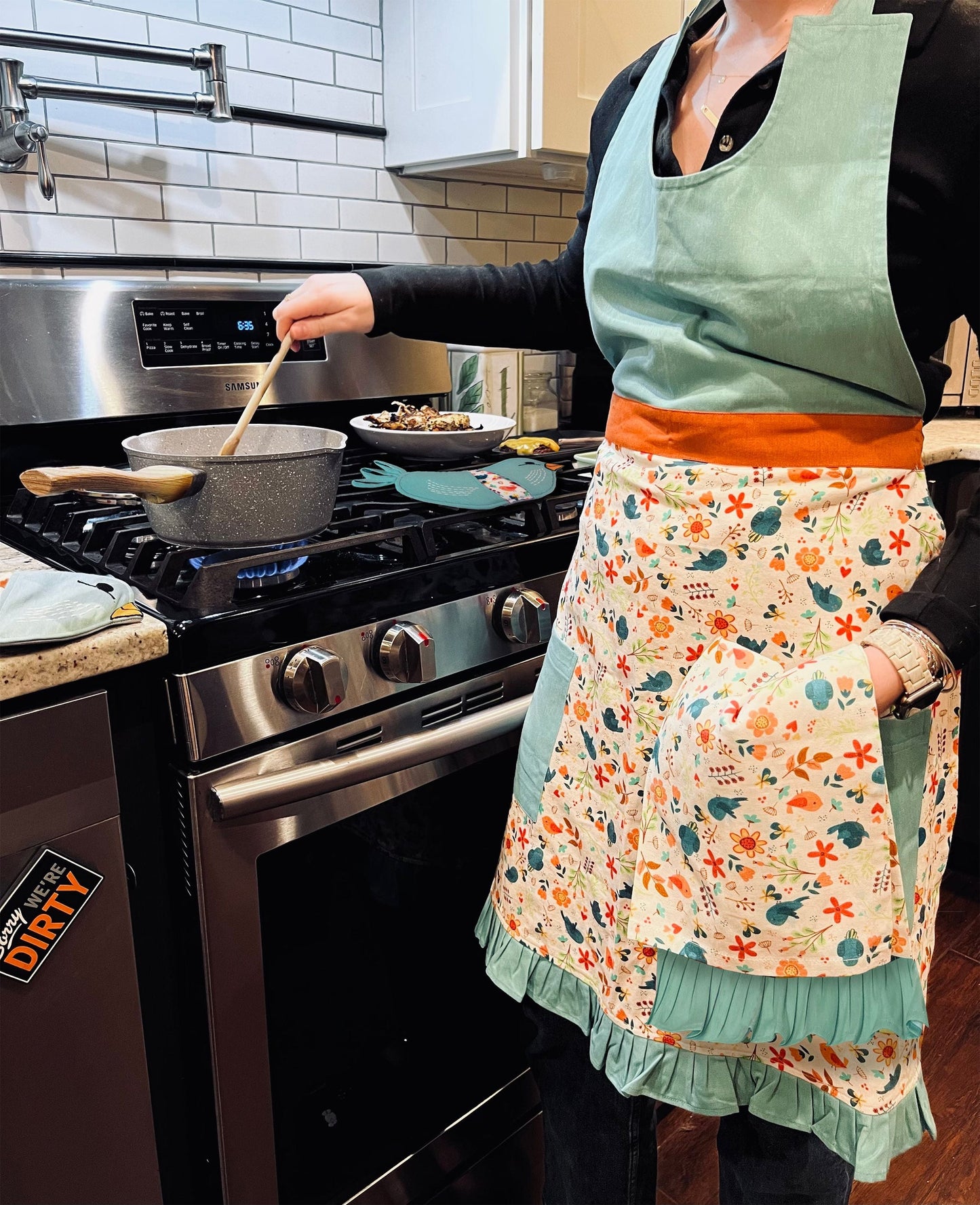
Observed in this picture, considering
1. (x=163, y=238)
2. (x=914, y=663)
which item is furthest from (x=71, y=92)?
(x=914, y=663)

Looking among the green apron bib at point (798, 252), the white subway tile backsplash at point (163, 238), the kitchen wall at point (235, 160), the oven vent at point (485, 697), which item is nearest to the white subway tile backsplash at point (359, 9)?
the kitchen wall at point (235, 160)

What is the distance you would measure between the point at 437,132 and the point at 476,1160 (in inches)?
63.3

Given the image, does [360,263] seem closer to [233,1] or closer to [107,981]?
[233,1]

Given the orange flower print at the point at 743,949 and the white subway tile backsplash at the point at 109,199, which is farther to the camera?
the white subway tile backsplash at the point at 109,199

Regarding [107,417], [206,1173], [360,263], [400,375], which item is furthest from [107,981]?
[360,263]

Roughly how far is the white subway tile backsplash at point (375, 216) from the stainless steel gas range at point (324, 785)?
0.49 metres

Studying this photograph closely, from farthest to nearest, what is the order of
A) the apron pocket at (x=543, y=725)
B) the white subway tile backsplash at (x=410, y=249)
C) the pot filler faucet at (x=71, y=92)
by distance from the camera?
the white subway tile backsplash at (x=410, y=249)
the pot filler faucet at (x=71, y=92)
the apron pocket at (x=543, y=725)

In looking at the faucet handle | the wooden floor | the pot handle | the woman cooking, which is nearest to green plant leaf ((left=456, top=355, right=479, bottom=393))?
the faucet handle

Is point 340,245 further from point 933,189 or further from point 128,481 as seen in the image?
point 933,189

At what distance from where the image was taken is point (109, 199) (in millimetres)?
1439

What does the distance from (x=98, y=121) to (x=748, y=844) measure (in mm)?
1355

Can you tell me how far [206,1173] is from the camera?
0.98 m

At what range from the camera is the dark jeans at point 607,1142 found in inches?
35.4

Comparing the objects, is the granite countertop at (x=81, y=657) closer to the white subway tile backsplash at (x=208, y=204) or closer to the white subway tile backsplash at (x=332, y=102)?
the white subway tile backsplash at (x=208, y=204)
